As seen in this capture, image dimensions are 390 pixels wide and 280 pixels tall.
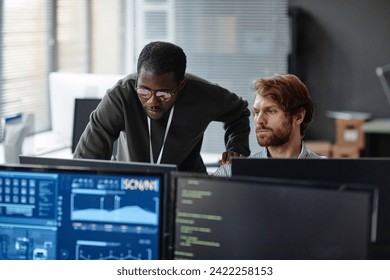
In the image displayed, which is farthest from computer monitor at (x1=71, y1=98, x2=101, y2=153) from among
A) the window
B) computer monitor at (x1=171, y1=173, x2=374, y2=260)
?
the window

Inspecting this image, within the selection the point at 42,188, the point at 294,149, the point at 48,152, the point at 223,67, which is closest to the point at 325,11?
the point at 223,67

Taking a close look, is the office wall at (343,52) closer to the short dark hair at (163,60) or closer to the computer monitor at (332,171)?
the short dark hair at (163,60)

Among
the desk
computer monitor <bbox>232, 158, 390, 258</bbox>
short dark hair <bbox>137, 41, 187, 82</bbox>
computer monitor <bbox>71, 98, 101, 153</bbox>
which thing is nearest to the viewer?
computer monitor <bbox>232, 158, 390, 258</bbox>

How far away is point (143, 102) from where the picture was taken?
274 centimetres

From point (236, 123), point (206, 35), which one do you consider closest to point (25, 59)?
point (206, 35)

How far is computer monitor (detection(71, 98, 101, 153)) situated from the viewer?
12.0 feet

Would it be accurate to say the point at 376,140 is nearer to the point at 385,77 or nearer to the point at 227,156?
the point at 385,77

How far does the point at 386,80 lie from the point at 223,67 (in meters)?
1.54

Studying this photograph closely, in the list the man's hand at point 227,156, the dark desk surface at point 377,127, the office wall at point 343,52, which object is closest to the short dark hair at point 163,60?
the man's hand at point 227,156

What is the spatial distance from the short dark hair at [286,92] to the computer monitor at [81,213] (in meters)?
0.97

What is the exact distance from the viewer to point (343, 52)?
7.27m

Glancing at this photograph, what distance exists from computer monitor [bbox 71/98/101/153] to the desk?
370 cm

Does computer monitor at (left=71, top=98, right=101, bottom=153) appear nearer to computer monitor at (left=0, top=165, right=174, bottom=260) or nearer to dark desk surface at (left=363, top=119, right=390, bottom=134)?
computer monitor at (left=0, top=165, right=174, bottom=260)
